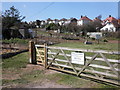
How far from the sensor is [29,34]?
99.1ft

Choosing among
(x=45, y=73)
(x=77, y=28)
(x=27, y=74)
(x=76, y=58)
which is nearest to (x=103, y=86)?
(x=76, y=58)

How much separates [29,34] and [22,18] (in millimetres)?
10887

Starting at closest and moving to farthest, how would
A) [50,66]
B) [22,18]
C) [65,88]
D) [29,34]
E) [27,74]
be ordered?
[65,88], [27,74], [50,66], [29,34], [22,18]

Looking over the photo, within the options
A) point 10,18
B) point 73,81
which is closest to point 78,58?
point 73,81

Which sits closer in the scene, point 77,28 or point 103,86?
point 103,86

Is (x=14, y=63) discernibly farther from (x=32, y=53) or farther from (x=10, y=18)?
Answer: (x=10, y=18)

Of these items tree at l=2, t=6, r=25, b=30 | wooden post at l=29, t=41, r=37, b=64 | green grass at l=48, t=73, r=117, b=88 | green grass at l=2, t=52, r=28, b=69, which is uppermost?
tree at l=2, t=6, r=25, b=30

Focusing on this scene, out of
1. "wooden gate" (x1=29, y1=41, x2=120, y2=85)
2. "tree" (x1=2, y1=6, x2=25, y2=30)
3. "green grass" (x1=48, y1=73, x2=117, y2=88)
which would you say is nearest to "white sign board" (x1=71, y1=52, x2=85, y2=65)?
"wooden gate" (x1=29, y1=41, x2=120, y2=85)

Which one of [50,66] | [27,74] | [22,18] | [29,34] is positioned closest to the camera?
[27,74]

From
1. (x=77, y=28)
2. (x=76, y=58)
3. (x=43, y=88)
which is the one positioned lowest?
(x=43, y=88)

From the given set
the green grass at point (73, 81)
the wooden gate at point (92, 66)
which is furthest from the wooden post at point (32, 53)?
the green grass at point (73, 81)

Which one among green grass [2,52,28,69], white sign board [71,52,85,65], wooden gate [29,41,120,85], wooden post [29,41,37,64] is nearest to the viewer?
wooden gate [29,41,120,85]

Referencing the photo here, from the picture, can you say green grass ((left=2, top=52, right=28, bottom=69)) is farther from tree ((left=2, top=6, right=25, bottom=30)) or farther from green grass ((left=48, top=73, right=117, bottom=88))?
tree ((left=2, top=6, right=25, bottom=30))

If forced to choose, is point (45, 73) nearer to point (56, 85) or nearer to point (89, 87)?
point (56, 85)
